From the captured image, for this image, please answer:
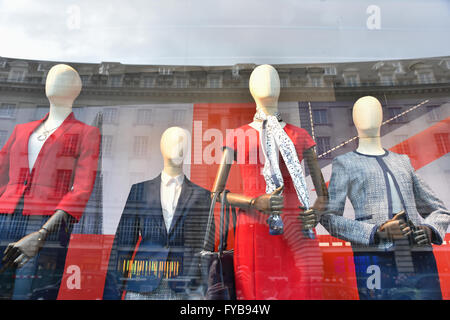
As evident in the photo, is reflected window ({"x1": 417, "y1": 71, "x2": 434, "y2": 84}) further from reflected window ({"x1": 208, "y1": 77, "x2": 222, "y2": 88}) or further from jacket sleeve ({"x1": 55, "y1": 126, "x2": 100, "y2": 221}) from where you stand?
jacket sleeve ({"x1": 55, "y1": 126, "x2": 100, "y2": 221})

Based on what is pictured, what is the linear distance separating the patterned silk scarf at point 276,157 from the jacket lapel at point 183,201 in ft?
1.84

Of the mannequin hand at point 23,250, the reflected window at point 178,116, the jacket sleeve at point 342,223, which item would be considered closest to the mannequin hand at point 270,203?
the jacket sleeve at point 342,223

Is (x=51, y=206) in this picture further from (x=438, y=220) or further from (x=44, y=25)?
(x=438, y=220)

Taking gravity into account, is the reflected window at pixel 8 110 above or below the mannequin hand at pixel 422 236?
above

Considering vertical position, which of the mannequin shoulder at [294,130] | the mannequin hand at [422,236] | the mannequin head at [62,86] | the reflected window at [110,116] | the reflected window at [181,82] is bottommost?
the mannequin hand at [422,236]

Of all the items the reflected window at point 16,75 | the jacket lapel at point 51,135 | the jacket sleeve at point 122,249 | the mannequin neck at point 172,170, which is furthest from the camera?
the reflected window at point 16,75

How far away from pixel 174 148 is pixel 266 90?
78cm

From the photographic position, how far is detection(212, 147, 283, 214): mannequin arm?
2197 mm

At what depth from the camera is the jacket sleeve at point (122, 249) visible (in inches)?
85.4

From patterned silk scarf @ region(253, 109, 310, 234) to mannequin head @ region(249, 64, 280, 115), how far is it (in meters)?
0.06

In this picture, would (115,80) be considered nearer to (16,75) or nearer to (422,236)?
(16,75)

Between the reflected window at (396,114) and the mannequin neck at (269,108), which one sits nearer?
the mannequin neck at (269,108)

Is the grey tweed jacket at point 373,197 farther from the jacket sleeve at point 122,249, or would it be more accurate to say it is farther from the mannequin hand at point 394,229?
the jacket sleeve at point 122,249

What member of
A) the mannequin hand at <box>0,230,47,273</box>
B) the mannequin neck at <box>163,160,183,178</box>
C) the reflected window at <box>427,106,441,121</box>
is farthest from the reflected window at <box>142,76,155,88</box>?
the reflected window at <box>427,106,441,121</box>
